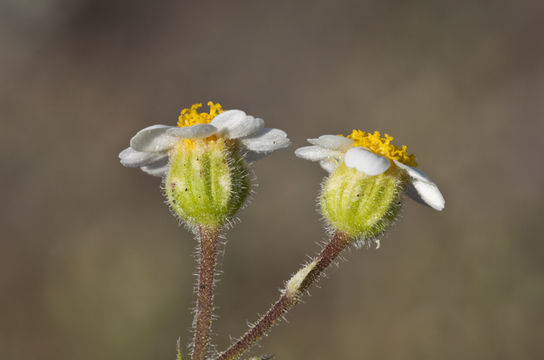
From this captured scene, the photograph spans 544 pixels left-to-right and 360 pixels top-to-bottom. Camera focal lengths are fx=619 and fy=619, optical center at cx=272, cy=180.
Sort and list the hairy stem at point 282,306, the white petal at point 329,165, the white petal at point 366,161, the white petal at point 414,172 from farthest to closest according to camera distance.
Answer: the white petal at point 329,165 < the white petal at point 414,172 < the white petal at point 366,161 < the hairy stem at point 282,306

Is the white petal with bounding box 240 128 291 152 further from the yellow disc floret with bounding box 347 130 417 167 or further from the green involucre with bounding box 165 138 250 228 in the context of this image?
the yellow disc floret with bounding box 347 130 417 167

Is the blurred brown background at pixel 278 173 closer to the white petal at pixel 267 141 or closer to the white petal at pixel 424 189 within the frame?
the white petal at pixel 424 189

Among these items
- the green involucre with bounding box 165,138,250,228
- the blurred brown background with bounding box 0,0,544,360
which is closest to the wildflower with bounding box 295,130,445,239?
the green involucre with bounding box 165,138,250,228

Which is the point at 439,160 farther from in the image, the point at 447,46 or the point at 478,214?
the point at 447,46

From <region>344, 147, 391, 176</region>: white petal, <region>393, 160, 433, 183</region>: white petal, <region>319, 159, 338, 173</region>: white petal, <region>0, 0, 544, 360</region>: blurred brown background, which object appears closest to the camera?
<region>344, 147, 391, 176</region>: white petal

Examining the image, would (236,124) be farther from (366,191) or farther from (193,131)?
(366,191)

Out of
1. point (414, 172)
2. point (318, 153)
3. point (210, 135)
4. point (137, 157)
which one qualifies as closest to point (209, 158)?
point (210, 135)

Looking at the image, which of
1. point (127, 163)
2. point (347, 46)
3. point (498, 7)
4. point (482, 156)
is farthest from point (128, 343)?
point (498, 7)

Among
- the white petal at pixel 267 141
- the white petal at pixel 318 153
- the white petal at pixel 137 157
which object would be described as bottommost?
the white petal at pixel 137 157

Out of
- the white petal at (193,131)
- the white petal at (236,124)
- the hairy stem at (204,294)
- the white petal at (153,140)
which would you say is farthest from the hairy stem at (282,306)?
the white petal at (153,140)
